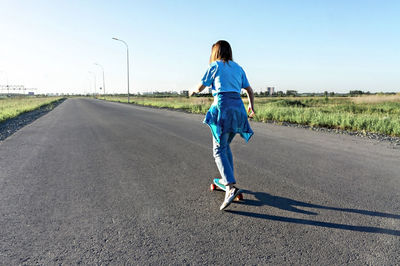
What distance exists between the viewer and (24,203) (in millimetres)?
3043

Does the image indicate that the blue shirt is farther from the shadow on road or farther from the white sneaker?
the shadow on road

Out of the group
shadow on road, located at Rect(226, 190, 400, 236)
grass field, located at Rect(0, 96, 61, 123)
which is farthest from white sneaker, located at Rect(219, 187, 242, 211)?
grass field, located at Rect(0, 96, 61, 123)

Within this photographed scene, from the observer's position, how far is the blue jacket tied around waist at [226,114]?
284 centimetres

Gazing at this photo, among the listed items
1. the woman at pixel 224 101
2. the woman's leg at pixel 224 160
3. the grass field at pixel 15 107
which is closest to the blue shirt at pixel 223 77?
the woman at pixel 224 101

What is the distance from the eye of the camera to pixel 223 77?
2793 millimetres

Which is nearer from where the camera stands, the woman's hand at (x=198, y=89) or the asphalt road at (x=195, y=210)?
the asphalt road at (x=195, y=210)

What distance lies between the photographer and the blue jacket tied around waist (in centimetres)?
284

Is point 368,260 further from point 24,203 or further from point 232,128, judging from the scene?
point 24,203

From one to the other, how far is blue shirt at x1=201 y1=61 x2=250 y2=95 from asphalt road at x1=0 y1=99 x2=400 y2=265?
1419 mm

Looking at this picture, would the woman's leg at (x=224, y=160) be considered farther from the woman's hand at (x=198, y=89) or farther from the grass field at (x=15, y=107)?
the grass field at (x=15, y=107)

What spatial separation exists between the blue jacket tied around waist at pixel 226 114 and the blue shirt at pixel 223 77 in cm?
7

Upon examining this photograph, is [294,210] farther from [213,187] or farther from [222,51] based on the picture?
[222,51]

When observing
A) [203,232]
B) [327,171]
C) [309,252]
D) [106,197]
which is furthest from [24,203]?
[327,171]

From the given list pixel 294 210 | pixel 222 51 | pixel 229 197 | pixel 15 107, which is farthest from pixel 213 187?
pixel 15 107
